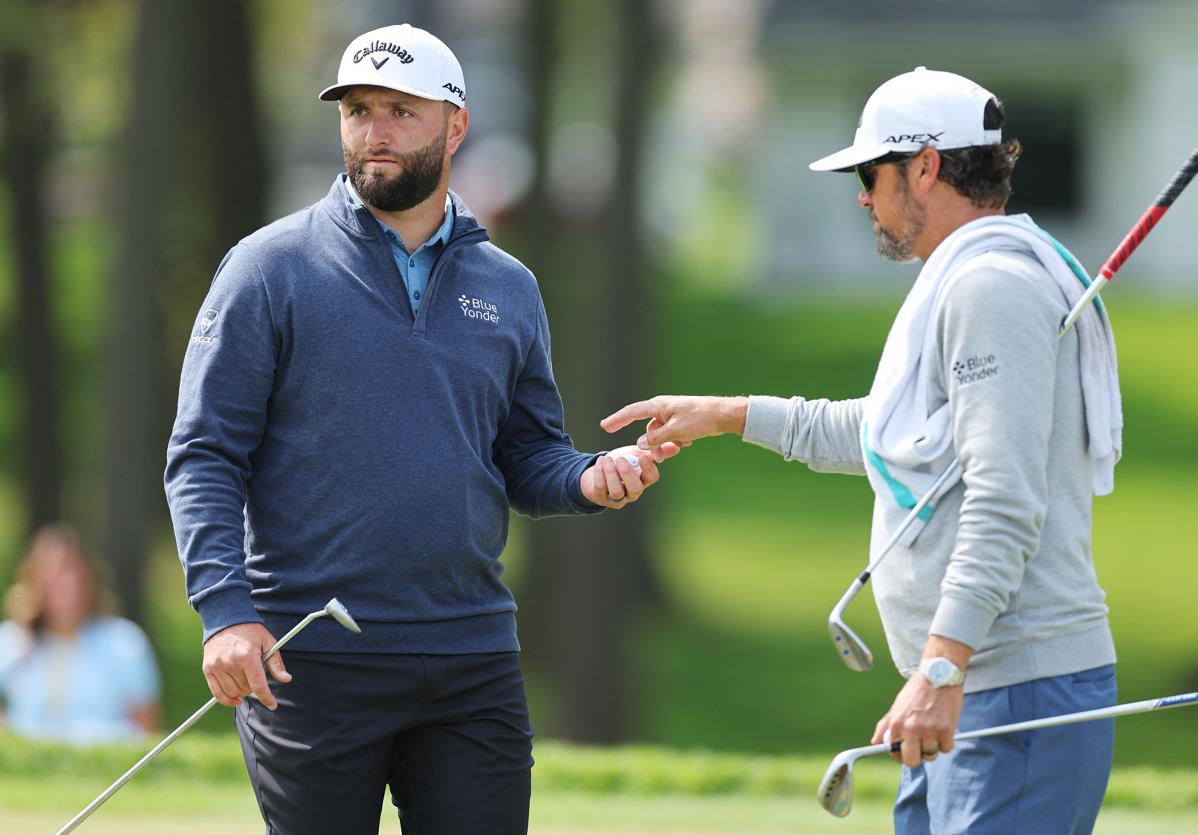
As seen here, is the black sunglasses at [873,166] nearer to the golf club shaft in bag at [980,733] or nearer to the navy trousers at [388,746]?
the golf club shaft in bag at [980,733]

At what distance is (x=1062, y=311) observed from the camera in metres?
3.90

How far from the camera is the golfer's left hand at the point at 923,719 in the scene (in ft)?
12.4

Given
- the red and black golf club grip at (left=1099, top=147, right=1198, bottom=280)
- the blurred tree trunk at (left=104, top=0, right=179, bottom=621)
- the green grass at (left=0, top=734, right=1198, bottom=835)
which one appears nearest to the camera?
the red and black golf club grip at (left=1099, top=147, right=1198, bottom=280)

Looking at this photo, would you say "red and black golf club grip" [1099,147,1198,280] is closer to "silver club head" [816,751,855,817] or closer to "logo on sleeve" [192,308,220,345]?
"silver club head" [816,751,855,817]

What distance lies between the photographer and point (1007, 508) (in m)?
3.75

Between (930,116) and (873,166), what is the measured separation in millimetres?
182

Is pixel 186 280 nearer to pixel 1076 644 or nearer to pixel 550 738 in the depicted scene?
pixel 550 738

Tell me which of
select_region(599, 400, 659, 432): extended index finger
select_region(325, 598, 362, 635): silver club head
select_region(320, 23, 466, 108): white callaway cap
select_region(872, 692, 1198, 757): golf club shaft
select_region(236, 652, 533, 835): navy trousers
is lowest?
select_region(236, 652, 533, 835): navy trousers

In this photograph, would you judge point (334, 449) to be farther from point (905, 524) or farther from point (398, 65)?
→ point (905, 524)

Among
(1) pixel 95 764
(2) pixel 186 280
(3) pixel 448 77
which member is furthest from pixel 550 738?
(3) pixel 448 77

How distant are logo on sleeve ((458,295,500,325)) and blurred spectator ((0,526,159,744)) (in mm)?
4958

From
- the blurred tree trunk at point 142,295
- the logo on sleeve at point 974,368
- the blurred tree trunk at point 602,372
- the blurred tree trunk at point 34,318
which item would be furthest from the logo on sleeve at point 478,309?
the blurred tree trunk at point 34,318

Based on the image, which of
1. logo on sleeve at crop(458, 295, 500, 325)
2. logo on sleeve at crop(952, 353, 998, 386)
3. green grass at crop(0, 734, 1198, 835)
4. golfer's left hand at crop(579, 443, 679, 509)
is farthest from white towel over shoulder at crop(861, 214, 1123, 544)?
green grass at crop(0, 734, 1198, 835)

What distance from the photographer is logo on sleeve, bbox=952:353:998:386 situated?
3.80 meters
